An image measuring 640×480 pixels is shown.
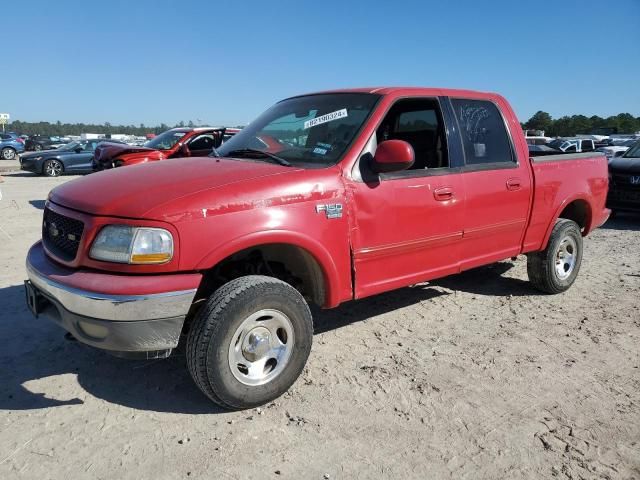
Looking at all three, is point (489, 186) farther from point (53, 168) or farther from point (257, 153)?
point (53, 168)

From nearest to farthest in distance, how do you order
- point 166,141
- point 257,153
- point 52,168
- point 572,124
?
point 257,153, point 166,141, point 52,168, point 572,124

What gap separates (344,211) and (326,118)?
88cm

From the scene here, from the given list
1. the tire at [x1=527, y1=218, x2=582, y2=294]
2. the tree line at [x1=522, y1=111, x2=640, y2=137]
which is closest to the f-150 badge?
the tire at [x1=527, y1=218, x2=582, y2=294]

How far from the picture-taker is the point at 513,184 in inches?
173

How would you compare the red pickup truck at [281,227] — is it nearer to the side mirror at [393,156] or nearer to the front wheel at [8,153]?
the side mirror at [393,156]

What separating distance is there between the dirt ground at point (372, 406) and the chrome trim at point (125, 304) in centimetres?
70

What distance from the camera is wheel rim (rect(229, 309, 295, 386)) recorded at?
2922 mm

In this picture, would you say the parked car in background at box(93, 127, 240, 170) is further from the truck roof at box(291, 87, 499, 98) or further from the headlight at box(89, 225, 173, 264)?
the headlight at box(89, 225, 173, 264)

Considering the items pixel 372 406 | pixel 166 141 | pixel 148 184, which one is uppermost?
pixel 166 141

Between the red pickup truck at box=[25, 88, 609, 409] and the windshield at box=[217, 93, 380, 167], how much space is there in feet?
0.05

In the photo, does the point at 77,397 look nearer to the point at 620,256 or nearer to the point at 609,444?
the point at 609,444

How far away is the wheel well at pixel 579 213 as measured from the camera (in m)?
5.36

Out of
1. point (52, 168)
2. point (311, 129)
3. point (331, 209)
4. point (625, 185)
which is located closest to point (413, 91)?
point (311, 129)

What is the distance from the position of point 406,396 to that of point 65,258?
2194 millimetres
